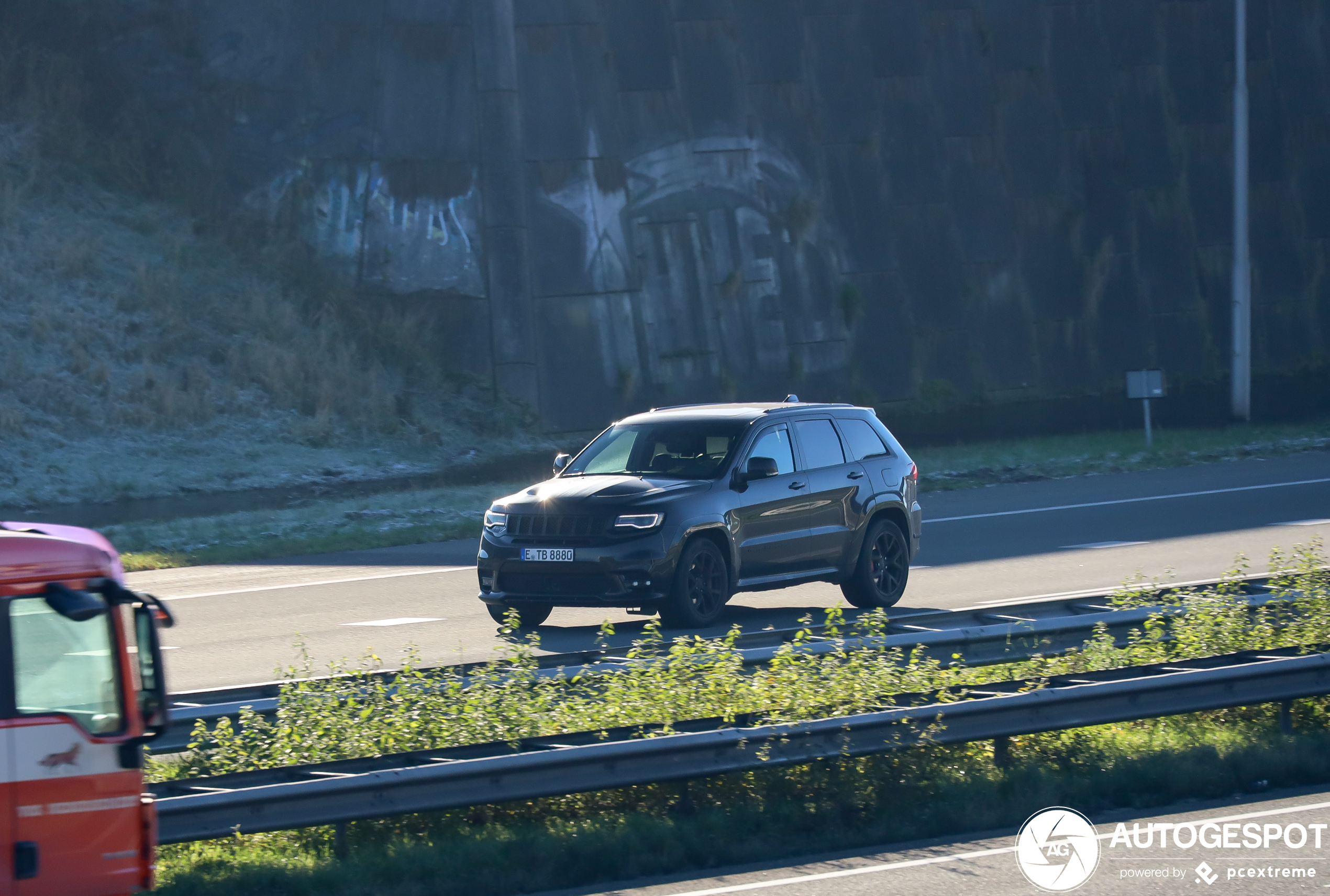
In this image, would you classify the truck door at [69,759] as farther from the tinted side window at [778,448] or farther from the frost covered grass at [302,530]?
the frost covered grass at [302,530]

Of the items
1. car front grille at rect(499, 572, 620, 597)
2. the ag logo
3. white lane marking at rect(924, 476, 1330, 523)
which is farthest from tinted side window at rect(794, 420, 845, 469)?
white lane marking at rect(924, 476, 1330, 523)

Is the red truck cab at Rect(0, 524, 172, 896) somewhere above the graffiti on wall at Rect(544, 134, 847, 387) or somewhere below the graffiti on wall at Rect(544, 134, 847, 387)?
below

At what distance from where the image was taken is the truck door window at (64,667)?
194 inches

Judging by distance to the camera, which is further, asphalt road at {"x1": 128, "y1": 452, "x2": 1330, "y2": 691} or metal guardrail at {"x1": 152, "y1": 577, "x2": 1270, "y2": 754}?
asphalt road at {"x1": 128, "y1": 452, "x2": 1330, "y2": 691}

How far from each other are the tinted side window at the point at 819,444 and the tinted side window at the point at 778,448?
176mm

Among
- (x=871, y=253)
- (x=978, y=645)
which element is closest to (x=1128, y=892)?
(x=978, y=645)

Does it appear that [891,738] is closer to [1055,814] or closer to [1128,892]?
[1055,814]

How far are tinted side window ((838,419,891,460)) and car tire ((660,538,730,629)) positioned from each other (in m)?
2.04

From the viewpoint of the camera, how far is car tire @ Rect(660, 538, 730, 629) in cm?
1189

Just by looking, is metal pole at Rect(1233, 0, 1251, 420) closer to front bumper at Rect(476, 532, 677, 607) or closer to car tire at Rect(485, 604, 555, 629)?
car tire at Rect(485, 604, 555, 629)

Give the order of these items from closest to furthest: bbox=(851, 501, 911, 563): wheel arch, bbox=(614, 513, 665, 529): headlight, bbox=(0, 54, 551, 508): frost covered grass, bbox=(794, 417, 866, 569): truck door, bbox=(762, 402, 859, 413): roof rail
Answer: bbox=(614, 513, 665, 529): headlight < bbox=(794, 417, 866, 569): truck door < bbox=(762, 402, 859, 413): roof rail < bbox=(851, 501, 911, 563): wheel arch < bbox=(0, 54, 551, 508): frost covered grass

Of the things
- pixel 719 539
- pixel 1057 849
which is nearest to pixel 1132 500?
pixel 719 539

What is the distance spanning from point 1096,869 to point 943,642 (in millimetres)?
3152

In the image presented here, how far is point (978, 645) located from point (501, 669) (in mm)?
3023
